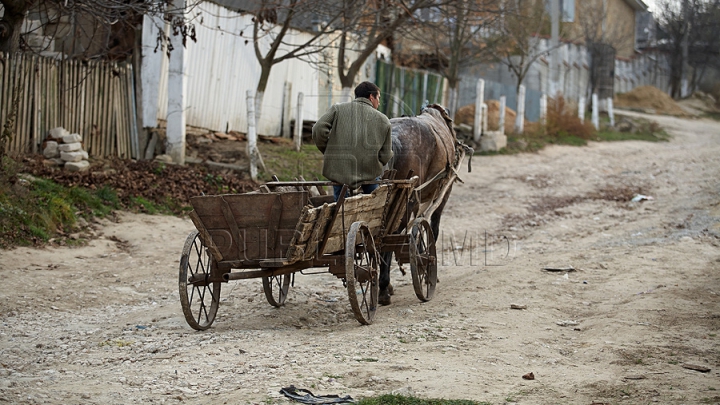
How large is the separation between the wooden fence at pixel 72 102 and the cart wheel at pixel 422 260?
6.30 meters

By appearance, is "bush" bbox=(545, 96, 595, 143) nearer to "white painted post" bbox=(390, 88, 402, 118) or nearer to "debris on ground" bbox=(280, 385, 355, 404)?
"white painted post" bbox=(390, 88, 402, 118)

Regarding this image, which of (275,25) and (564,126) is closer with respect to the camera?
(275,25)

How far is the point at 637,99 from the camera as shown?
41906 millimetres

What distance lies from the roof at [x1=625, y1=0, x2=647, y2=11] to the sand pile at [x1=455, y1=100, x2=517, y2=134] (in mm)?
28947

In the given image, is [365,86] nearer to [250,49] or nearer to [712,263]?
[712,263]

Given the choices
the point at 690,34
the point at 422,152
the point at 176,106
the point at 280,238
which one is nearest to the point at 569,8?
the point at 690,34

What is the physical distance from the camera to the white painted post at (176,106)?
13.6 meters

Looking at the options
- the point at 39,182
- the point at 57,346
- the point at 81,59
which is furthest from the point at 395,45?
the point at 57,346

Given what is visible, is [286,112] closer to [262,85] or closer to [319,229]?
[262,85]

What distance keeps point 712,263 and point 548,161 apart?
1157 centimetres

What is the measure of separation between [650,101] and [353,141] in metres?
37.4

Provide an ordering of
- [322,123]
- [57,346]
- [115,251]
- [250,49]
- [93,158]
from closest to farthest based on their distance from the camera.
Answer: [57,346], [322,123], [115,251], [93,158], [250,49]

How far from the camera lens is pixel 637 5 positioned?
5222 centimetres

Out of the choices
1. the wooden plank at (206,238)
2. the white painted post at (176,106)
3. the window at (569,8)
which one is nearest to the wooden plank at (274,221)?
the wooden plank at (206,238)
